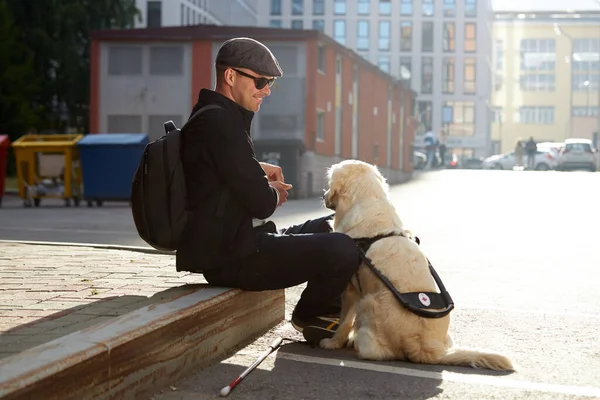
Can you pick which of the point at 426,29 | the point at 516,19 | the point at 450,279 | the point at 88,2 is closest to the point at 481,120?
the point at 426,29

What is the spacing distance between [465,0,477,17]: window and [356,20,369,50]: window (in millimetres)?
8863

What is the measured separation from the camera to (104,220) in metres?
17.2

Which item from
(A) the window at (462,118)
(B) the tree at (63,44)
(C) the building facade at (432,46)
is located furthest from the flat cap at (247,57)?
(A) the window at (462,118)

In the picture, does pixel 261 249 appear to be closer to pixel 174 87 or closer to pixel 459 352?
pixel 459 352

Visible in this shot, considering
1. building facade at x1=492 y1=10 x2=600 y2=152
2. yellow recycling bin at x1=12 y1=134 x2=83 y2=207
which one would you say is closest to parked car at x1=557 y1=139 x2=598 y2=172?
yellow recycling bin at x1=12 y1=134 x2=83 y2=207

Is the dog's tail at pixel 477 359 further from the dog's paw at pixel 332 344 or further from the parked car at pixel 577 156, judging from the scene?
the parked car at pixel 577 156

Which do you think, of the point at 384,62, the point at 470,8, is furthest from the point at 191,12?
the point at 470,8

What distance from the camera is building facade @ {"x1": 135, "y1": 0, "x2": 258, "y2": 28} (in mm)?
69250

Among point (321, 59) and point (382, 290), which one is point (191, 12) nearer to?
point (321, 59)

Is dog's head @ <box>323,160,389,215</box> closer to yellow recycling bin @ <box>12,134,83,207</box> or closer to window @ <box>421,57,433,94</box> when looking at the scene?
yellow recycling bin @ <box>12,134,83,207</box>

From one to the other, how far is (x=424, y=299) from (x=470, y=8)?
89310 millimetres

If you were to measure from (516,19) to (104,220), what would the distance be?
92.0m

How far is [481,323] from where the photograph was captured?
20.9ft

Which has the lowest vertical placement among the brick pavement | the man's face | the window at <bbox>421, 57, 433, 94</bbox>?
the brick pavement
